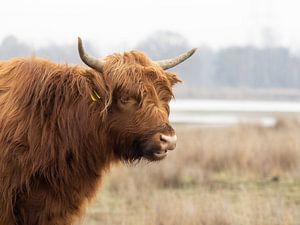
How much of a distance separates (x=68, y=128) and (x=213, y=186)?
6028 millimetres

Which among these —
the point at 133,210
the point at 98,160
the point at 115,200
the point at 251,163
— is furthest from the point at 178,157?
the point at 98,160

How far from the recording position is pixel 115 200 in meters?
11.3

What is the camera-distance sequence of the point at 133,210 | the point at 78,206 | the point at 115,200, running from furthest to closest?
the point at 115,200 → the point at 133,210 → the point at 78,206

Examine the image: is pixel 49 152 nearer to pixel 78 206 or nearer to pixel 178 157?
pixel 78 206

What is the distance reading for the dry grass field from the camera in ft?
29.2

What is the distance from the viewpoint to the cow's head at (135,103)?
650 centimetres

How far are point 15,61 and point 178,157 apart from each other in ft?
24.2

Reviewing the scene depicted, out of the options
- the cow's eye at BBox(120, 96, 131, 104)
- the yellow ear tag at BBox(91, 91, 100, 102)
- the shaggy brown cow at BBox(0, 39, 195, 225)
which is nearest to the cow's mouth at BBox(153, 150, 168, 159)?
the shaggy brown cow at BBox(0, 39, 195, 225)

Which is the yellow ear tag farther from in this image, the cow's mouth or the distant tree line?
the distant tree line

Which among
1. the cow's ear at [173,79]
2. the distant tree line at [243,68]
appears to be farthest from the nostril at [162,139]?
the distant tree line at [243,68]

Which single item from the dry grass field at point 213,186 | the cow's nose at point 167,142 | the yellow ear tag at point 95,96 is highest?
the yellow ear tag at point 95,96

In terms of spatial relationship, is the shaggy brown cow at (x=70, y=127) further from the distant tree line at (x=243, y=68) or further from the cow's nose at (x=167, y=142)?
the distant tree line at (x=243, y=68)

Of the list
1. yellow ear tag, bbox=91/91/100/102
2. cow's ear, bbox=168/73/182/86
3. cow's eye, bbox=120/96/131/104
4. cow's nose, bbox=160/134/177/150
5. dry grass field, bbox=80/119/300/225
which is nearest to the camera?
cow's nose, bbox=160/134/177/150

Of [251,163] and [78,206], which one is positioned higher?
[78,206]
